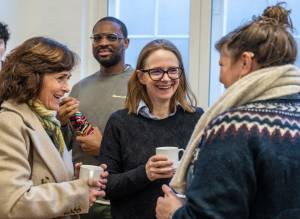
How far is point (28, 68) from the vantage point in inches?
53.5

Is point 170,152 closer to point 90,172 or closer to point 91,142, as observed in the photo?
point 90,172

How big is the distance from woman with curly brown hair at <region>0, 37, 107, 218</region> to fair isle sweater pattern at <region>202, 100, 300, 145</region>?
1.83 feet

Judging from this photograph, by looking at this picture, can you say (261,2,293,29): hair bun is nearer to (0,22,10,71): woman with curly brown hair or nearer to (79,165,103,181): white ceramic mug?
(79,165,103,181): white ceramic mug

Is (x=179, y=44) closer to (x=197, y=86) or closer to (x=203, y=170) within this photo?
Answer: (x=197, y=86)

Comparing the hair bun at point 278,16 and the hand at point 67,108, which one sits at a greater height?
the hair bun at point 278,16

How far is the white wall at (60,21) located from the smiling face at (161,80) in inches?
44.5

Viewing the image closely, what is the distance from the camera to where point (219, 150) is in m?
0.93

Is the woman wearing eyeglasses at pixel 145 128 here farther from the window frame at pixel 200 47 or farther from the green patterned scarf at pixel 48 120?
the window frame at pixel 200 47

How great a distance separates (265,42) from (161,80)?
2.07ft

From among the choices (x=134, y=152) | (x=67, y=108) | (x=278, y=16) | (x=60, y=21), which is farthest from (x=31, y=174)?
(x=60, y=21)

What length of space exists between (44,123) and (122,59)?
3.10 feet

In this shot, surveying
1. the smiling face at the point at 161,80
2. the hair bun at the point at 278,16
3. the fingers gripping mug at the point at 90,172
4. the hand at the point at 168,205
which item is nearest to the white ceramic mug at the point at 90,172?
the fingers gripping mug at the point at 90,172

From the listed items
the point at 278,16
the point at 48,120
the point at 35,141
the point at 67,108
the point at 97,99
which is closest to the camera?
the point at 278,16

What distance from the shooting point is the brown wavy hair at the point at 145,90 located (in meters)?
1.65
